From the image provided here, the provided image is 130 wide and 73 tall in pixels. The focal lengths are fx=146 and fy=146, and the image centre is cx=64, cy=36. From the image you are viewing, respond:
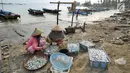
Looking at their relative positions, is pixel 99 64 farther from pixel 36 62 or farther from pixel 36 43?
pixel 36 43

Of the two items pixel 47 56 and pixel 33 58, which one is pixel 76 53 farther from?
pixel 33 58

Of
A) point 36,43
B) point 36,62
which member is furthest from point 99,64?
point 36,43

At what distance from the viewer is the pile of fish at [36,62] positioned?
438 centimetres

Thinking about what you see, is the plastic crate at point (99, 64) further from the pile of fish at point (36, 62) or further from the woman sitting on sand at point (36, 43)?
the woman sitting on sand at point (36, 43)

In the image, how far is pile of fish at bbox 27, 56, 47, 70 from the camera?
4.38 meters

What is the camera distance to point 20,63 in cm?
480

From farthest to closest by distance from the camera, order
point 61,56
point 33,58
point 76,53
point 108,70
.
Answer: point 76,53
point 33,58
point 61,56
point 108,70

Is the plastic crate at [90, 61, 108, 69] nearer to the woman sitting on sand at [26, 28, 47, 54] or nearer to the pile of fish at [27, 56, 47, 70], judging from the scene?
the pile of fish at [27, 56, 47, 70]

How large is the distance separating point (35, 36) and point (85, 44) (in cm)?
198

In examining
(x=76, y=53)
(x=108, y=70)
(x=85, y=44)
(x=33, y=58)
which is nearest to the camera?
(x=108, y=70)

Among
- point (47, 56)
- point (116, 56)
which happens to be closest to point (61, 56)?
point (47, 56)

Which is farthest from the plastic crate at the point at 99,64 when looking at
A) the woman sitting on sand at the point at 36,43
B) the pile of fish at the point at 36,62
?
the woman sitting on sand at the point at 36,43

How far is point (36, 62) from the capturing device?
4.54 meters

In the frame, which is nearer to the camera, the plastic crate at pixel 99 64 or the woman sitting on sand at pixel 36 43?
the plastic crate at pixel 99 64
